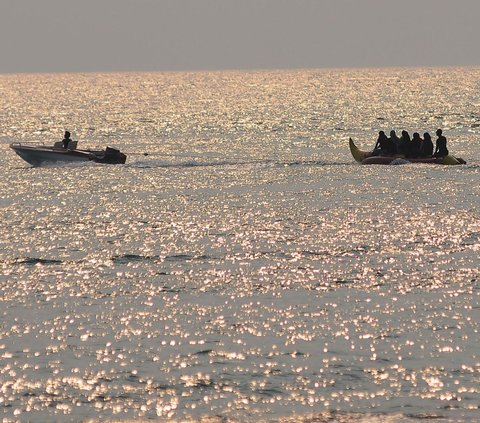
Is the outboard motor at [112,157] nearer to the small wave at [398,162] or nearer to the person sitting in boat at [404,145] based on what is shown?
the small wave at [398,162]

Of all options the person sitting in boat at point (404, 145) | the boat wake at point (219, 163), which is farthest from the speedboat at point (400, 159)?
the boat wake at point (219, 163)

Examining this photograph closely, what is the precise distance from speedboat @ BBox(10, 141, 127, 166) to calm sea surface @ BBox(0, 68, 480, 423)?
1.15 metres

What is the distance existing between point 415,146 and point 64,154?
18.3 m

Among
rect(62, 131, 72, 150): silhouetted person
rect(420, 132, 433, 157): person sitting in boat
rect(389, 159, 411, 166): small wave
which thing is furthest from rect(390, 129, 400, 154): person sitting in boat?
rect(62, 131, 72, 150): silhouetted person

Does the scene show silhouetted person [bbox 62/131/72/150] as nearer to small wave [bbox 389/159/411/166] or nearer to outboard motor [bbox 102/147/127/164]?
outboard motor [bbox 102/147/127/164]

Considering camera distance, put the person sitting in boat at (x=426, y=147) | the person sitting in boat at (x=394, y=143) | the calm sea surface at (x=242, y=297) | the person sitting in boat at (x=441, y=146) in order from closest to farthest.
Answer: the calm sea surface at (x=242, y=297), the person sitting in boat at (x=441, y=146), the person sitting in boat at (x=426, y=147), the person sitting in boat at (x=394, y=143)

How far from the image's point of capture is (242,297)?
27.0m

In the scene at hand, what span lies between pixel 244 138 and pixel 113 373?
72.8 metres

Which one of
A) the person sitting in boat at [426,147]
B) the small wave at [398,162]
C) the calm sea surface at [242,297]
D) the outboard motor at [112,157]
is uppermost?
the person sitting in boat at [426,147]

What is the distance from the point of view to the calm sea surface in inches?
747

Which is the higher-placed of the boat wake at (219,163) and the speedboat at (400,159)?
the speedboat at (400,159)

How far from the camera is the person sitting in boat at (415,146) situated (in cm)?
5434

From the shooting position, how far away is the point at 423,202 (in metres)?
45.3

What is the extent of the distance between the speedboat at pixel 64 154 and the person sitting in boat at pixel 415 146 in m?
15.6
